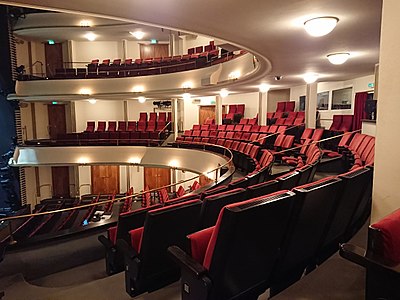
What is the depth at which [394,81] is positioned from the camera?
1675 mm

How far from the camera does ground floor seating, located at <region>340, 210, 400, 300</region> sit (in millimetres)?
1216

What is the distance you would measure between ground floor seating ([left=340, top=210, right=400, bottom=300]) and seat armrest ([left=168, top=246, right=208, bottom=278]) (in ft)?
2.43

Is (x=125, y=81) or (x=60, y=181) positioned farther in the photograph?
(x=60, y=181)

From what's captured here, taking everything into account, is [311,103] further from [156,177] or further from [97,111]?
[97,111]

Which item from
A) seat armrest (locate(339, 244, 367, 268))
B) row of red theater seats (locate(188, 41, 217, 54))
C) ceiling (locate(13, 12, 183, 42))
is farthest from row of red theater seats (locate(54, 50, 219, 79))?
seat armrest (locate(339, 244, 367, 268))

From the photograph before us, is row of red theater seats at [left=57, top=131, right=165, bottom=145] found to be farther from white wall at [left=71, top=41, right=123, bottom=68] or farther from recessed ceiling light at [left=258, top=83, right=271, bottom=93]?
recessed ceiling light at [left=258, top=83, right=271, bottom=93]

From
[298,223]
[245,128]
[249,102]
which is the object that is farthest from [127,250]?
[249,102]

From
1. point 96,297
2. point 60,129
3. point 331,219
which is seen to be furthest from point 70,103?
point 331,219

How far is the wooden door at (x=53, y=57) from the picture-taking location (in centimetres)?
1406

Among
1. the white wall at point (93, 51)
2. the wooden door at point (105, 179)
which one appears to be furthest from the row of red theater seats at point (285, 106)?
the white wall at point (93, 51)

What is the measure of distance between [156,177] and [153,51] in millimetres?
6465

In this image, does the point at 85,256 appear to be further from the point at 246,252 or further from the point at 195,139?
the point at 195,139

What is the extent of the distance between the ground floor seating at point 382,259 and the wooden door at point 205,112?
12.8 meters

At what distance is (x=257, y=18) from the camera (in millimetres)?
2975
